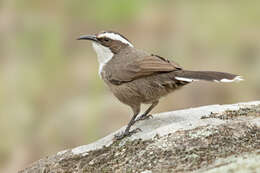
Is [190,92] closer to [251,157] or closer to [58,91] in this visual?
[58,91]

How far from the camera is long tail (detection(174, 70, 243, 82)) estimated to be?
5438mm

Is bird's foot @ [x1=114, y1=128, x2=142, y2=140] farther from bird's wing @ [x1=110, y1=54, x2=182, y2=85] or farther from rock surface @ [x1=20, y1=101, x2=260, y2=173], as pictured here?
bird's wing @ [x1=110, y1=54, x2=182, y2=85]

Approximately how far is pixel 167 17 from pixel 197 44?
3.90ft

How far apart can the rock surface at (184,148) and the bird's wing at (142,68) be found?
0.67 metres

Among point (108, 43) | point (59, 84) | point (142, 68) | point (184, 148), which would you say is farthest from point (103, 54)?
point (184, 148)

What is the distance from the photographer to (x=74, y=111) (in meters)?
9.31

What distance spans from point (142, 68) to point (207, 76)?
90 centimetres

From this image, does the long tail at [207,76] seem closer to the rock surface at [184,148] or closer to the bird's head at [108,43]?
the rock surface at [184,148]

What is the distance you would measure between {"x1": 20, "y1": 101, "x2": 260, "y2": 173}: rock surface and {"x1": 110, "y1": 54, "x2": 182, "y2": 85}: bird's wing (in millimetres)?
665

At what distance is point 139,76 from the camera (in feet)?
20.4

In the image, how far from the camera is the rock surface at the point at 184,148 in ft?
13.3

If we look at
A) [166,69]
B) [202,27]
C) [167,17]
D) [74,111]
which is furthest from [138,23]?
[166,69]

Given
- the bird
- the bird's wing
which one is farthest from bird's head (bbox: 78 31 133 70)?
the bird's wing

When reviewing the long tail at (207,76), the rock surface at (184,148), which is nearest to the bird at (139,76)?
the long tail at (207,76)
